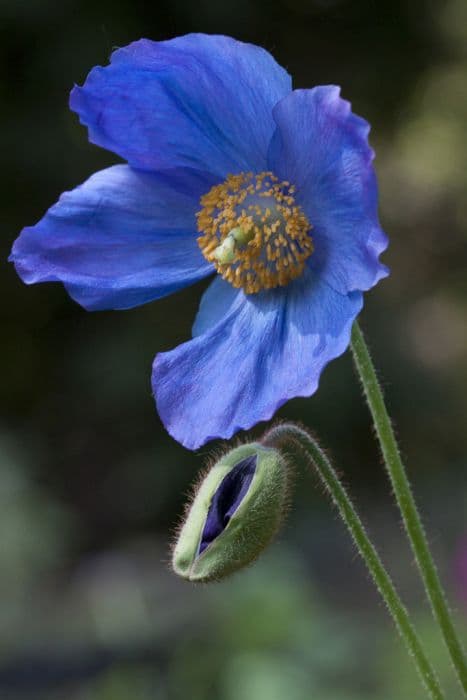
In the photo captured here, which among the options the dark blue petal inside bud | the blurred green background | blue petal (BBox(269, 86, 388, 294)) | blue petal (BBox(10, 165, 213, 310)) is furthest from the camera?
the blurred green background

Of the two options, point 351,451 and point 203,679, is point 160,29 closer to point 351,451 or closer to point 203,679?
point 351,451

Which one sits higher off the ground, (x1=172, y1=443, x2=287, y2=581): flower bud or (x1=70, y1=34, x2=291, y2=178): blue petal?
(x1=70, y1=34, x2=291, y2=178): blue petal

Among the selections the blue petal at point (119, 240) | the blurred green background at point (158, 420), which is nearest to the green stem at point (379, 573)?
the blue petal at point (119, 240)

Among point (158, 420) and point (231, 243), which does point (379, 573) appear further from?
point (158, 420)

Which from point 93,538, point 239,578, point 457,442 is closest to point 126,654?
point 239,578

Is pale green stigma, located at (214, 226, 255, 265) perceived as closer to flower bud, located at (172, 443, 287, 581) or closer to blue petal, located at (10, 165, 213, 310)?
blue petal, located at (10, 165, 213, 310)

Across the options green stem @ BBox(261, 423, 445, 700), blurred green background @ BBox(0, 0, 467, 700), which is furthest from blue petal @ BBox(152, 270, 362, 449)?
blurred green background @ BBox(0, 0, 467, 700)
